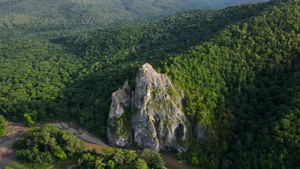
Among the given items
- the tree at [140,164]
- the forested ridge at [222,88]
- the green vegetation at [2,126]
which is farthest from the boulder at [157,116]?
the green vegetation at [2,126]

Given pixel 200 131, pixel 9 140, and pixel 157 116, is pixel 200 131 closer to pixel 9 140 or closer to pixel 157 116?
pixel 157 116

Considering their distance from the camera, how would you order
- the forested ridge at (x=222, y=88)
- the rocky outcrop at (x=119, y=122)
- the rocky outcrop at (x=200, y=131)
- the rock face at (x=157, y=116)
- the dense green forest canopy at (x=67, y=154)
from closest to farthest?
the dense green forest canopy at (x=67, y=154) < the forested ridge at (x=222, y=88) < the rocky outcrop at (x=200, y=131) < the rock face at (x=157, y=116) < the rocky outcrop at (x=119, y=122)

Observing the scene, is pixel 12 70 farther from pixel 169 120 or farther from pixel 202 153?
pixel 202 153

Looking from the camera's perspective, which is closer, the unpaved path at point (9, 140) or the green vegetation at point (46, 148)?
the green vegetation at point (46, 148)

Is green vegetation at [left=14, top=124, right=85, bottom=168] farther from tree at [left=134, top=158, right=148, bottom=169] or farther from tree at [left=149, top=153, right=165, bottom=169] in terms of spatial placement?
tree at [left=149, top=153, right=165, bottom=169]

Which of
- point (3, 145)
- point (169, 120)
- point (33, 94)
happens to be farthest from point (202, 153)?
point (33, 94)

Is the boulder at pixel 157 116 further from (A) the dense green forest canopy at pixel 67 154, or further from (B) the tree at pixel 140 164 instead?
(B) the tree at pixel 140 164

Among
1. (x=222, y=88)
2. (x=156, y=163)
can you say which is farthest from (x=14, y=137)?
(x=222, y=88)
